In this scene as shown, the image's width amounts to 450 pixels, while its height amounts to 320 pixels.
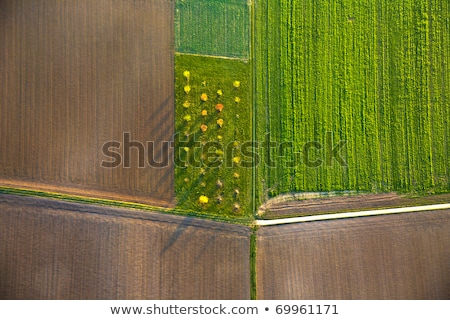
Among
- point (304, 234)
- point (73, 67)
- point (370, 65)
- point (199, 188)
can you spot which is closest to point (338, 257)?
point (304, 234)

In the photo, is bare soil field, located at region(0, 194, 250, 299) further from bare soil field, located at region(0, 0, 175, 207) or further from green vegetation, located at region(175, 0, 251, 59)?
green vegetation, located at region(175, 0, 251, 59)

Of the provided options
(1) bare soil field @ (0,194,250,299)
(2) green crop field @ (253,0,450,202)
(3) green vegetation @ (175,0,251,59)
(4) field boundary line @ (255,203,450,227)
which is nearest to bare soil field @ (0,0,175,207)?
(3) green vegetation @ (175,0,251,59)

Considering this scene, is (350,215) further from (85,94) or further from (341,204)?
(85,94)

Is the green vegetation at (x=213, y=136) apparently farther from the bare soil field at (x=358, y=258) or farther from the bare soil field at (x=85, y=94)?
the bare soil field at (x=358, y=258)

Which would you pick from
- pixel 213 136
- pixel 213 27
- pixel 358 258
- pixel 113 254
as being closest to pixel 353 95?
pixel 213 136

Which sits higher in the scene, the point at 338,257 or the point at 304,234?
the point at 304,234

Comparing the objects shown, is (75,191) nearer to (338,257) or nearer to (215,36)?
(215,36)
